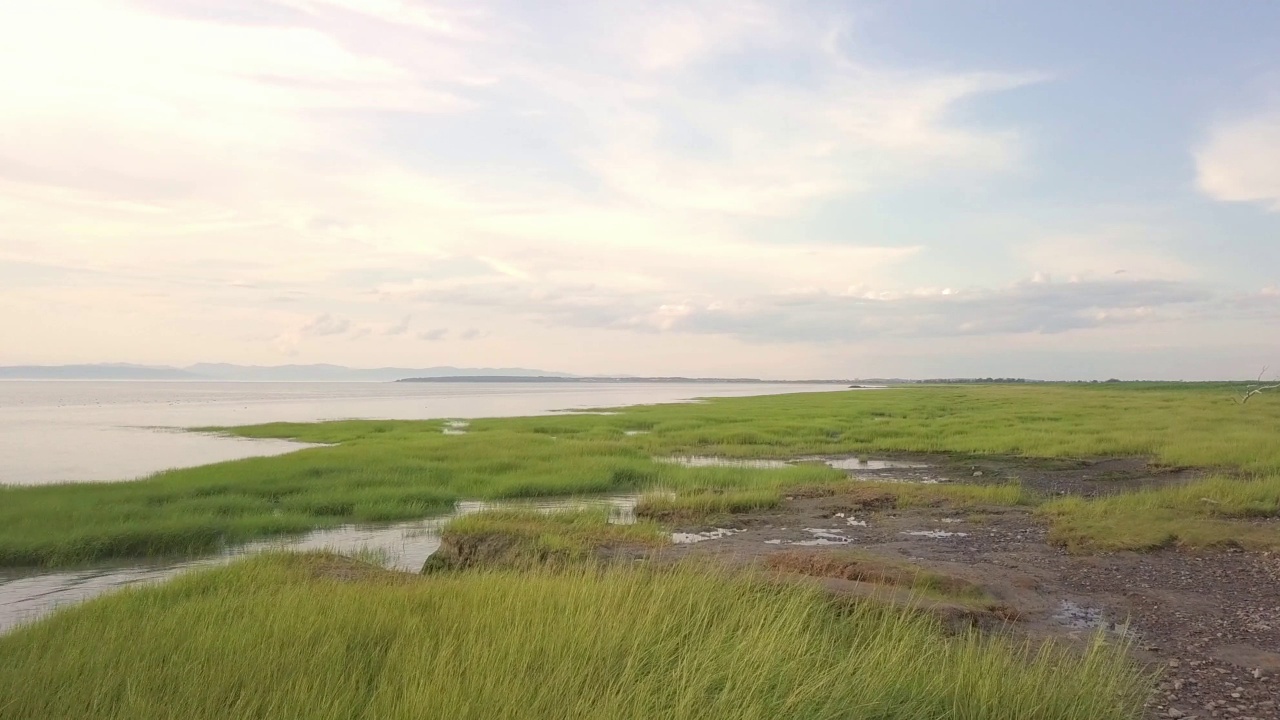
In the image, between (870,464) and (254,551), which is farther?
(870,464)

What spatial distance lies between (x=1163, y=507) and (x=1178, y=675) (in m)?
10.6

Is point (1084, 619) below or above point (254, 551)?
above

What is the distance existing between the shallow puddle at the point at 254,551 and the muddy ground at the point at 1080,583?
4698 mm

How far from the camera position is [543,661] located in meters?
6.27

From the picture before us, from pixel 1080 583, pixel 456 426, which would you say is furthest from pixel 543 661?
pixel 456 426

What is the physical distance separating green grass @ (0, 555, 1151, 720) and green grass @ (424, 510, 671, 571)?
288cm

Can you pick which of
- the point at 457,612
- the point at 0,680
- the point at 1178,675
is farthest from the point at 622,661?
the point at 1178,675

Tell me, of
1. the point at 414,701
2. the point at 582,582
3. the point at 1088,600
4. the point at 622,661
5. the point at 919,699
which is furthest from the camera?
the point at 1088,600

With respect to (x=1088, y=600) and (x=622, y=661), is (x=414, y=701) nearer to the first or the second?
(x=622, y=661)

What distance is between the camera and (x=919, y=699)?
5.96 metres

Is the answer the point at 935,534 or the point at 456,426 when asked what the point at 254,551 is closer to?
the point at 935,534

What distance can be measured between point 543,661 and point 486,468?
19.8 m

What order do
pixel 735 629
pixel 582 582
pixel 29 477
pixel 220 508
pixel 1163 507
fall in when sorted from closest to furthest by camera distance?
pixel 735 629, pixel 582 582, pixel 1163 507, pixel 220 508, pixel 29 477

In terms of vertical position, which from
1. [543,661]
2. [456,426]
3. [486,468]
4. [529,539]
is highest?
[543,661]
